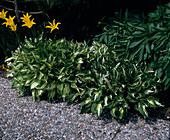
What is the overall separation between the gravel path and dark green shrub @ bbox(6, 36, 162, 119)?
0.45ft

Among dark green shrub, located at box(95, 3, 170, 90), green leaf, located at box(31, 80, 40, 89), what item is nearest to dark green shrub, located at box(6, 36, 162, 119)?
green leaf, located at box(31, 80, 40, 89)

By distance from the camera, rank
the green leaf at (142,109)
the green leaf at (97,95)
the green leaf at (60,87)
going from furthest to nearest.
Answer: the green leaf at (60,87), the green leaf at (97,95), the green leaf at (142,109)

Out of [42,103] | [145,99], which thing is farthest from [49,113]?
[145,99]

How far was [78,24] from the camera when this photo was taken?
3957 mm

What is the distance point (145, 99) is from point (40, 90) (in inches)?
59.8

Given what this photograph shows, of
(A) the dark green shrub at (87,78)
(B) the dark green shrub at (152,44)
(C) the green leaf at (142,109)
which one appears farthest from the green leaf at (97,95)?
(B) the dark green shrub at (152,44)

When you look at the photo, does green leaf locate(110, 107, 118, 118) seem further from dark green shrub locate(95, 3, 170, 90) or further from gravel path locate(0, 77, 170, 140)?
dark green shrub locate(95, 3, 170, 90)

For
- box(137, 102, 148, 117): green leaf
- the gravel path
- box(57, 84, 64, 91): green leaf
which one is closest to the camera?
the gravel path

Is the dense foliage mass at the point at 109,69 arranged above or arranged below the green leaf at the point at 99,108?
above

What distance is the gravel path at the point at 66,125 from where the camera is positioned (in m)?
2.34

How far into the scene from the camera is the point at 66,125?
2.53 m

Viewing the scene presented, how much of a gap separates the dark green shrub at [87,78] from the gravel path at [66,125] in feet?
0.45

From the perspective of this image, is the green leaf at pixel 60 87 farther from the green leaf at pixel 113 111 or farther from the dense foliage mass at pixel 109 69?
the green leaf at pixel 113 111

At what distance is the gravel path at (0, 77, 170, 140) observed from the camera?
2344mm
